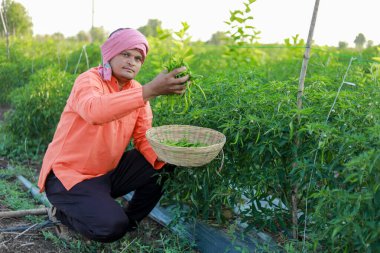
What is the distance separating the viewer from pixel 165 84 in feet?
7.51

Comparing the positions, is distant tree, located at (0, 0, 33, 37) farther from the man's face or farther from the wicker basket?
the wicker basket

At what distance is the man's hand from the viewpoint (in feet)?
7.46

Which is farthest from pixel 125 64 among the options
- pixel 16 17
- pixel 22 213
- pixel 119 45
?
pixel 16 17

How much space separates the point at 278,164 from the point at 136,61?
1133 millimetres

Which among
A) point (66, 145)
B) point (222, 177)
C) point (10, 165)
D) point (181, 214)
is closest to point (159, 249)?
point (181, 214)

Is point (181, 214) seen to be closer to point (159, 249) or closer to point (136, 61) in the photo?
point (159, 249)

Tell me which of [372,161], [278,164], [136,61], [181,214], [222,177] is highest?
[136,61]

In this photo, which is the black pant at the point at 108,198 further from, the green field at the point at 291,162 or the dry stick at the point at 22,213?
the dry stick at the point at 22,213

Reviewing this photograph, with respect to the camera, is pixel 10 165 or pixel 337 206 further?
pixel 10 165

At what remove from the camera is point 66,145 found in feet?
9.21

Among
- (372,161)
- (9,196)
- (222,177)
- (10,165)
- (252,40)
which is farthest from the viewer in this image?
(252,40)

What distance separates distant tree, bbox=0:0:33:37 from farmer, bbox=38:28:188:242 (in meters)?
5.96

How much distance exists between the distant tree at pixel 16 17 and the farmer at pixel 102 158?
5.96 metres

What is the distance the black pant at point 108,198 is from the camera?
268 cm
